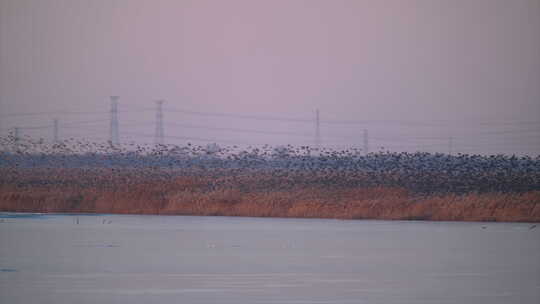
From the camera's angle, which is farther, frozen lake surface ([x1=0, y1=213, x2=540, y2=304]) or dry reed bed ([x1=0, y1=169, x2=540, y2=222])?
dry reed bed ([x1=0, y1=169, x2=540, y2=222])

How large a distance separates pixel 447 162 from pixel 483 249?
1617 centimetres

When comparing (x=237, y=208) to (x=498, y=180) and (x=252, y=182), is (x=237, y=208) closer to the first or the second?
(x=252, y=182)

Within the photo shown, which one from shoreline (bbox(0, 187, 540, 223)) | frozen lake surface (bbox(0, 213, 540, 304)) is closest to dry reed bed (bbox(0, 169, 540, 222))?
shoreline (bbox(0, 187, 540, 223))

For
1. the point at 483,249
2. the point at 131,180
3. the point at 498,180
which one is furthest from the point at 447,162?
the point at 483,249

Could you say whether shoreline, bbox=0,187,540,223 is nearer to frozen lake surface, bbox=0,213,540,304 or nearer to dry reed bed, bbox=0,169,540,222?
dry reed bed, bbox=0,169,540,222

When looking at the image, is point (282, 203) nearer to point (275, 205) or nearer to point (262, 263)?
point (275, 205)

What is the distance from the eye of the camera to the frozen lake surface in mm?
8914

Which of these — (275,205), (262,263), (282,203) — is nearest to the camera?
(262,263)

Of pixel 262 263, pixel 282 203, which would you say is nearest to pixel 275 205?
pixel 282 203

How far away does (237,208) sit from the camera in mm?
21531

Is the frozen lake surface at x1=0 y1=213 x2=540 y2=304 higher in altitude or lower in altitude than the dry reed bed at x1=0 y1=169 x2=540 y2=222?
lower

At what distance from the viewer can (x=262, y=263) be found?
37.7 feet

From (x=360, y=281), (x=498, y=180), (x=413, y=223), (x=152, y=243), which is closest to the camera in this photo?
(x=360, y=281)

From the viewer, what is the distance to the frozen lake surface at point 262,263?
8.91 meters
